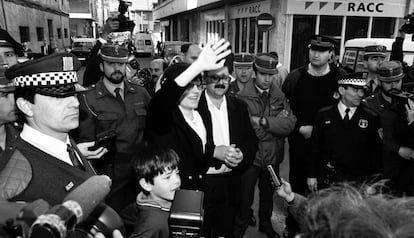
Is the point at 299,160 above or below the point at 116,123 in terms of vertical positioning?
below

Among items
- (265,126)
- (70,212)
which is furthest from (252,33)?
(70,212)

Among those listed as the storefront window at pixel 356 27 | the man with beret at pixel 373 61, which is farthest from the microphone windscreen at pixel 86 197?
the storefront window at pixel 356 27

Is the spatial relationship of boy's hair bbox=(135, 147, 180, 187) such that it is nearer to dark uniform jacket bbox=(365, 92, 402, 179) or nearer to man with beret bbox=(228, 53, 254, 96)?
man with beret bbox=(228, 53, 254, 96)

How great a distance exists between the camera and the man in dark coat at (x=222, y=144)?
289 centimetres

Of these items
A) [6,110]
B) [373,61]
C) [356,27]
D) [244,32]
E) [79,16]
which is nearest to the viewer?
[6,110]

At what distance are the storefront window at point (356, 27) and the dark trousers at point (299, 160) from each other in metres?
10.0

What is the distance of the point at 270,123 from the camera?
3.55m

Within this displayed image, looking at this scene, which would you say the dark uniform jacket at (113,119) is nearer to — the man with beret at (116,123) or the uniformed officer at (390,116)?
the man with beret at (116,123)

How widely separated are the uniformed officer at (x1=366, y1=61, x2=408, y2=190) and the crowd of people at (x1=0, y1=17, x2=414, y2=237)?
1 centimetres

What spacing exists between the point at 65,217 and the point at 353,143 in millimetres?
2889

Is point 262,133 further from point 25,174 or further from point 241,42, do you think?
point 241,42

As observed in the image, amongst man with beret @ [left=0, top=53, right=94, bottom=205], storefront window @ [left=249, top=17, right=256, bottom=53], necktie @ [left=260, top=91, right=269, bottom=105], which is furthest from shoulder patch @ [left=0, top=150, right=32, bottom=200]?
storefront window @ [left=249, top=17, right=256, bottom=53]

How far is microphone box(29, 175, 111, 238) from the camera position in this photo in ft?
2.92

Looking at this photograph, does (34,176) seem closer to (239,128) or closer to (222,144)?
(222,144)
